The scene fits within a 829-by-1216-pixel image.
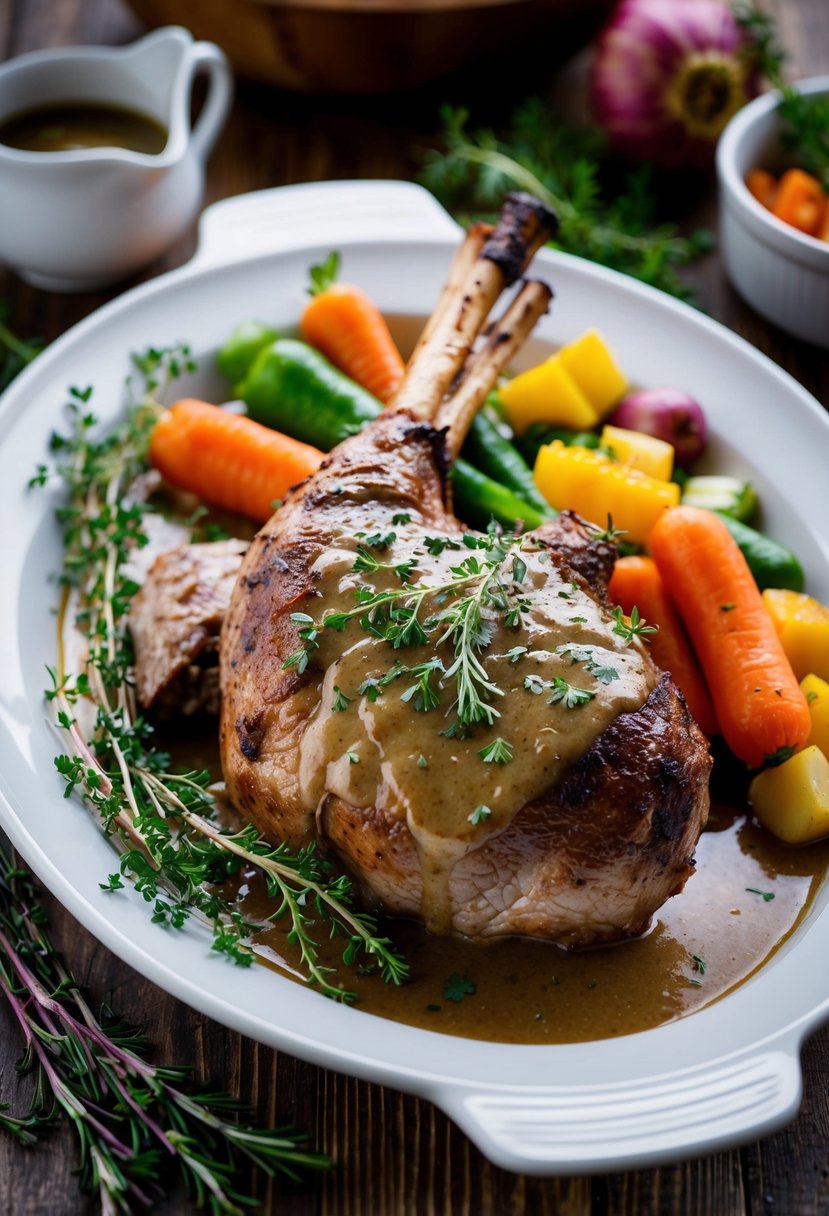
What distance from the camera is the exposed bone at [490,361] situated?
3262 millimetres

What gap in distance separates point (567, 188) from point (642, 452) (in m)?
1.70

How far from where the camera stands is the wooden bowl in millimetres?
4594

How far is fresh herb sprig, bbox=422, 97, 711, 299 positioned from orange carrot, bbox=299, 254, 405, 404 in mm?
893

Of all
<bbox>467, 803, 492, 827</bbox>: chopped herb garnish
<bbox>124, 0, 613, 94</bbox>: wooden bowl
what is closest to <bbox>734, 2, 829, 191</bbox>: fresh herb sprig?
<bbox>124, 0, 613, 94</bbox>: wooden bowl

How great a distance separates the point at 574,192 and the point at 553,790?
116 inches

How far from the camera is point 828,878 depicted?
2.73m

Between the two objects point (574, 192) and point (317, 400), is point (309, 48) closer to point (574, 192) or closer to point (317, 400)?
point (574, 192)

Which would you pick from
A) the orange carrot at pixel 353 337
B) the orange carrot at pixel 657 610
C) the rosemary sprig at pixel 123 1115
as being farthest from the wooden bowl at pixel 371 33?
the rosemary sprig at pixel 123 1115

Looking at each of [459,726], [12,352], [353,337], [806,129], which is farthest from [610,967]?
[806,129]

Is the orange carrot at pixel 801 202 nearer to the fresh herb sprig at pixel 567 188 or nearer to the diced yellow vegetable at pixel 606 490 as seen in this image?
the fresh herb sprig at pixel 567 188

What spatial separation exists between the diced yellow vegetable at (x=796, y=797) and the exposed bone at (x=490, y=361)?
113 centimetres

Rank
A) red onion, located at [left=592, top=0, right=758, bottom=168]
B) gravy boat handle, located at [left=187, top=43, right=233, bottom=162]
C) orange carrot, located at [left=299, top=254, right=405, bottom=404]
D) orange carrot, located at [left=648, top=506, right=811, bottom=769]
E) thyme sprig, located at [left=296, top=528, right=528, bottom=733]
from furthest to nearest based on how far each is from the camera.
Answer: red onion, located at [left=592, top=0, right=758, bottom=168] < gravy boat handle, located at [left=187, top=43, right=233, bottom=162] < orange carrot, located at [left=299, top=254, right=405, bottom=404] < orange carrot, located at [left=648, top=506, right=811, bottom=769] < thyme sprig, located at [left=296, top=528, right=528, bottom=733]

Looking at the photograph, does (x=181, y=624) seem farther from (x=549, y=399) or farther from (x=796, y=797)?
(x=796, y=797)

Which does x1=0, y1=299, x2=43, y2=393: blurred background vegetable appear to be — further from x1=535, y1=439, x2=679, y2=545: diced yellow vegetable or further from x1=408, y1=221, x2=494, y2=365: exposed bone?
x1=535, y1=439, x2=679, y2=545: diced yellow vegetable
